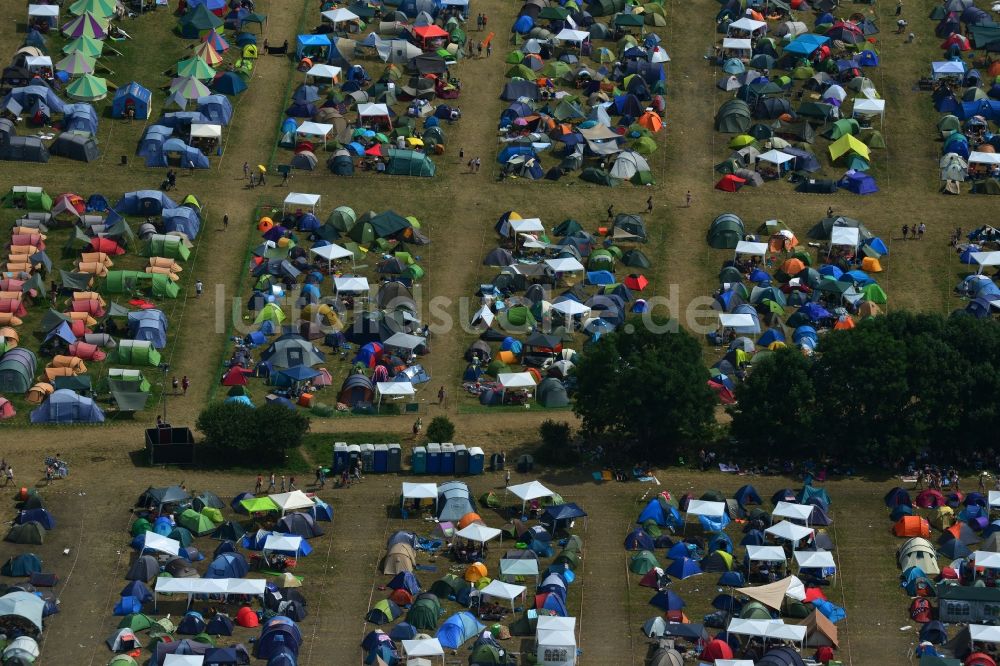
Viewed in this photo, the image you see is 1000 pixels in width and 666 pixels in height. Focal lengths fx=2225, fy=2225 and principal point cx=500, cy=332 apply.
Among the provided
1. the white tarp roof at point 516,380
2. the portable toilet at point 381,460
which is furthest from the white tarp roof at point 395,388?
the portable toilet at point 381,460

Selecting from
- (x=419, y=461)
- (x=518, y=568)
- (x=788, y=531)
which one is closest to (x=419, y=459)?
(x=419, y=461)

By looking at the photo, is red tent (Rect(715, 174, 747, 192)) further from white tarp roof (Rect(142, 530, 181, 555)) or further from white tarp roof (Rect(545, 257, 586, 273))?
white tarp roof (Rect(142, 530, 181, 555))

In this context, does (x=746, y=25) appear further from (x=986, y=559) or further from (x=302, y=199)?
(x=986, y=559)

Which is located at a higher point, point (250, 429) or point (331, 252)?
point (331, 252)

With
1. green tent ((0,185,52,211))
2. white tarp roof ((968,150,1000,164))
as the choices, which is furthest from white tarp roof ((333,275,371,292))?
white tarp roof ((968,150,1000,164))

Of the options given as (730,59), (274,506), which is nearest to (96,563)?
(274,506)

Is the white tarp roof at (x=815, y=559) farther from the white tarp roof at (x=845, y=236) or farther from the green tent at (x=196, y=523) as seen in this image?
the white tarp roof at (x=845, y=236)
